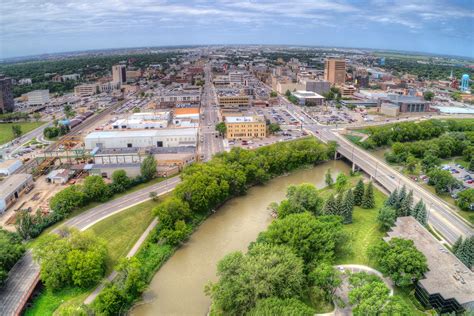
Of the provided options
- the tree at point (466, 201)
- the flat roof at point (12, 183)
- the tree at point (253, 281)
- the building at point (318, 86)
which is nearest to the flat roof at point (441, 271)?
the tree at point (253, 281)

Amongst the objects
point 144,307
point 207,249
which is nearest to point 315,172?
point 207,249

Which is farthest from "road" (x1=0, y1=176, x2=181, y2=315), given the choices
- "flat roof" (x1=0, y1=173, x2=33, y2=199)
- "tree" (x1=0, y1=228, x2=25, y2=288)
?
"flat roof" (x1=0, y1=173, x2=33, y2=199)

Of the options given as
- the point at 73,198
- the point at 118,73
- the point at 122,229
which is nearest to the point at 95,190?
the point at 73,198

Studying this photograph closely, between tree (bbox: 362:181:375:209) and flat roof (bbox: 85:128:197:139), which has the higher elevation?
flat roof (bbox: 85:128:197:139)

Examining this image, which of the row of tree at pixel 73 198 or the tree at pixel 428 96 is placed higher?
the tree at pixel 428 96

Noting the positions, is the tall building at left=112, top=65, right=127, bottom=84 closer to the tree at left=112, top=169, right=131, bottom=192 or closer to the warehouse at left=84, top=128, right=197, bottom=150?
the warehouse at left=84, top=128, right=197, bottom=150

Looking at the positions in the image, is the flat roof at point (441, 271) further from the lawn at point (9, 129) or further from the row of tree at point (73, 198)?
the lawn at point (9, 129)

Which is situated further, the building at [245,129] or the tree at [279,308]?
the building at [245,129]
